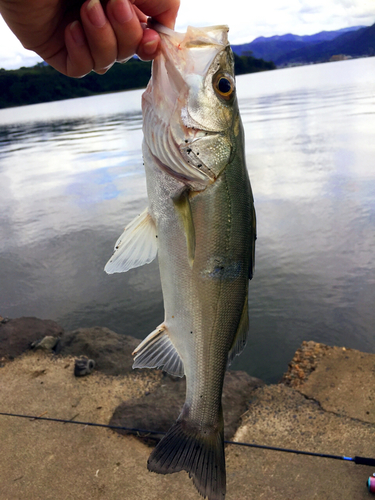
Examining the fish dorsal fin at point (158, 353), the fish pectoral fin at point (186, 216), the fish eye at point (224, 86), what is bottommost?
the fish dorsal fin at point (158, 353)

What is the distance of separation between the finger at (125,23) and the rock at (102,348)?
3198mm

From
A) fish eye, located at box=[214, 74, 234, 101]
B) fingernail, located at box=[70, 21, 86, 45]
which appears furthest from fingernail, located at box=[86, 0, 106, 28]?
fish eye, located at box=[214, 74, 234, 101]

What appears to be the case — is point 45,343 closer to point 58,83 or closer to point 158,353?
point 158,353

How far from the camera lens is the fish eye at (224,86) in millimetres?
1604

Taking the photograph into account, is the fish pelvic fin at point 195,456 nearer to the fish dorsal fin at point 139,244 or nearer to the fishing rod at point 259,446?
the fish dorsal fin at point 139,244

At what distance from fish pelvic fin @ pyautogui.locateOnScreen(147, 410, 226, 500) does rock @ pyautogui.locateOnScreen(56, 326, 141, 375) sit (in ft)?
7.63

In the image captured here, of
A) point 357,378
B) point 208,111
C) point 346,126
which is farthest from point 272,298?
point 346,126

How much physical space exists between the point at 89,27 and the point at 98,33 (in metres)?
0.04

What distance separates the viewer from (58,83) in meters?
93.6

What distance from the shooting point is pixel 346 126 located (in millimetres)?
16250

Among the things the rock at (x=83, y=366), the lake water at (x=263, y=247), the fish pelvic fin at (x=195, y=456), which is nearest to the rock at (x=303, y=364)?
the lake water at (x=263, y=247)

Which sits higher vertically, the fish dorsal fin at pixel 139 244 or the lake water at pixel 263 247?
the fish dorsal fin at pixel 139 244

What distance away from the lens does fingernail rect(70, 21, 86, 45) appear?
67.9 inches

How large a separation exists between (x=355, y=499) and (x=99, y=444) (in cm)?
190
